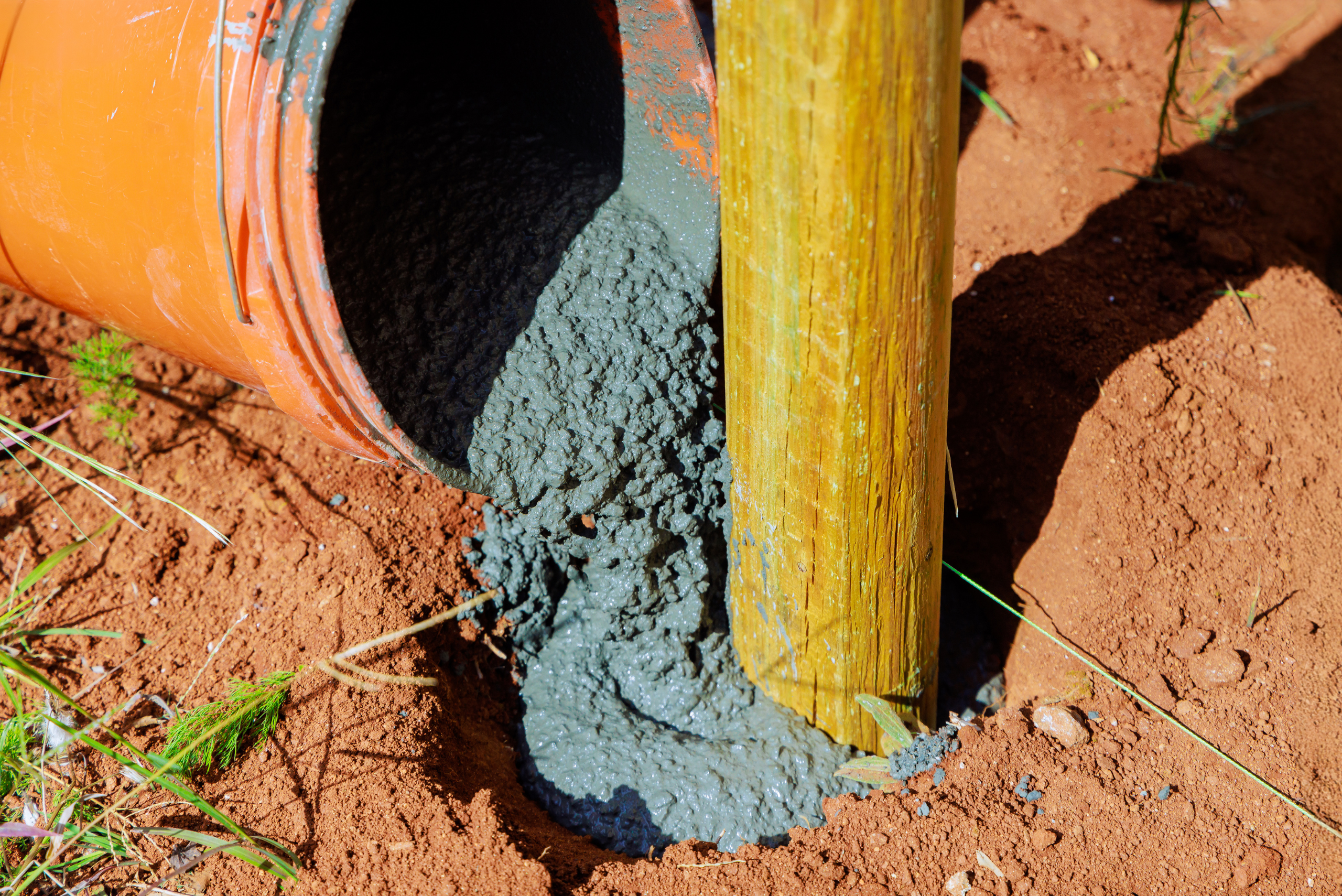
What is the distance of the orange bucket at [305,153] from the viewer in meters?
1.66

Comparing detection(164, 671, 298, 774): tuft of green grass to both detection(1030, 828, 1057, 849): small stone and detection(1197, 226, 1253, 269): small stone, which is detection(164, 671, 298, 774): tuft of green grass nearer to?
detection(1030, 828, 1057, 849): small stone

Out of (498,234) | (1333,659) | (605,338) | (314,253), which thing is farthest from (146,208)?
(1333,659)

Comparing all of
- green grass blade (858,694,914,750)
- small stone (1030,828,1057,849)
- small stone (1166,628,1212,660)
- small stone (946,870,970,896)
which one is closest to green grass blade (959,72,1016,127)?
small stone (1166,628,1212,660)

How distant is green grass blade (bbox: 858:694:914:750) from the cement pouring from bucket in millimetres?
156

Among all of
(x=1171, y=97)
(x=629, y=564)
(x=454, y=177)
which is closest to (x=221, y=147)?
(x=454, y=177)

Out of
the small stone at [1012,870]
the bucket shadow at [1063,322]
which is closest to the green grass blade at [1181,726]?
the bucket shadow at [1063,322]

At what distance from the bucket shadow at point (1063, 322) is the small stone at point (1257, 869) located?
0.81 meters

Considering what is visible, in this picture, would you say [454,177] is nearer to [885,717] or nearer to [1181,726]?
[885,717]

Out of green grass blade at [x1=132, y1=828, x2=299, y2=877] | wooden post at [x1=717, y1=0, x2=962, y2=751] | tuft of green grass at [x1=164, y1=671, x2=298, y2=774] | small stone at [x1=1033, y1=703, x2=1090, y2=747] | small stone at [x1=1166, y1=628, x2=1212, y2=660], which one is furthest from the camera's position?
small stone at [x1=1166, y1=628, x2=1212, y2=660]

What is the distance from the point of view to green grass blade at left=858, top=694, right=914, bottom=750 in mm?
2244

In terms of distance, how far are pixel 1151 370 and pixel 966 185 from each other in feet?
3.54

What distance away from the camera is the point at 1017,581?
262 cm

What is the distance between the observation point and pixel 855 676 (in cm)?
222

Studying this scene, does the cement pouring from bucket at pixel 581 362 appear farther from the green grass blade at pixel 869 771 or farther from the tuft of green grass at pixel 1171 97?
the tuft of green grass at pixel 1171 97
